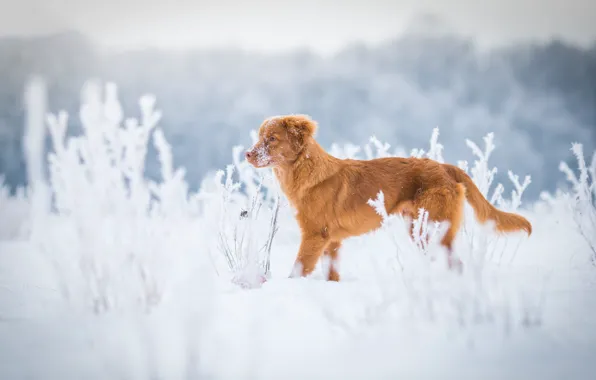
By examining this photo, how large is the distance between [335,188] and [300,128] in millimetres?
633

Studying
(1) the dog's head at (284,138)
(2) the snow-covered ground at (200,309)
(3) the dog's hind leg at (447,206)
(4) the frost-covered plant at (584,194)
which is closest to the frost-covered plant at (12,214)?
(2) the snow-covered ground at (200,309)

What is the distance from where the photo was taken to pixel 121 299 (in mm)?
2406

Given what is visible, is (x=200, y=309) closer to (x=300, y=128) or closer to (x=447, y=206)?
(x=300, y=128)

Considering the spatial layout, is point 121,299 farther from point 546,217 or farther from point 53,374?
point 546,217

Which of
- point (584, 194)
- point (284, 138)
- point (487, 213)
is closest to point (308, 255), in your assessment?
point (284, 138)

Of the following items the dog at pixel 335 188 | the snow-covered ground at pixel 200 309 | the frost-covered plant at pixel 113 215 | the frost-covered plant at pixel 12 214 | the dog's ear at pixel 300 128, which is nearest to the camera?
the snow-covered ground at pixel 200 309

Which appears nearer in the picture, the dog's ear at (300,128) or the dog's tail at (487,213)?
the dog's tail at (487,213)

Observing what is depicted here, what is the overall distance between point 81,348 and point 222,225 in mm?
2040

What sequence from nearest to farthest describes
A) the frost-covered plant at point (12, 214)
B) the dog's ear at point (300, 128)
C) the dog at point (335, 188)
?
1. the dog at point (335, 188)
2. the dog's ear at point (300, 128)
3. the frost-covered plant at point (12, 214)

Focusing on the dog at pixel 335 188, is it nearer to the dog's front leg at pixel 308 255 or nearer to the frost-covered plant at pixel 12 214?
the dog's front leg at pixel 308 255

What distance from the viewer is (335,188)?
12.2 feet

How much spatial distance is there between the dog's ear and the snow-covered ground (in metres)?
1.07

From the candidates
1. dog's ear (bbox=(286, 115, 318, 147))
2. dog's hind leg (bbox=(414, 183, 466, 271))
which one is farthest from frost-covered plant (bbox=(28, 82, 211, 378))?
dog's hind leg (bbox=(414, 183, 466, 271))

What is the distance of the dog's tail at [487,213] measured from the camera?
3.58 m
